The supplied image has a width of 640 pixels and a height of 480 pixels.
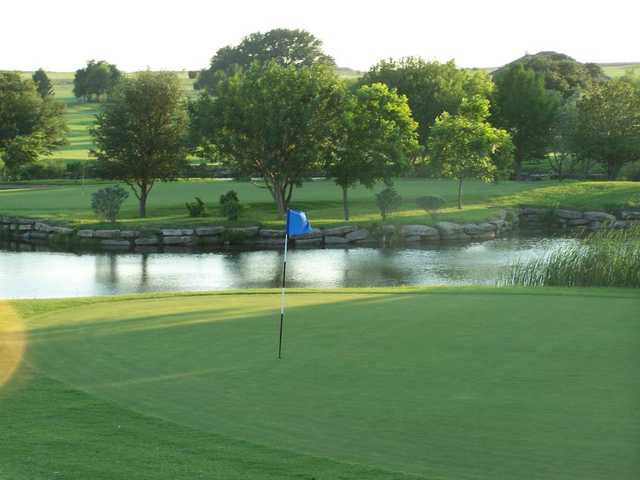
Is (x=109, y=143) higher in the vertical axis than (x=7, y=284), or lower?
higher

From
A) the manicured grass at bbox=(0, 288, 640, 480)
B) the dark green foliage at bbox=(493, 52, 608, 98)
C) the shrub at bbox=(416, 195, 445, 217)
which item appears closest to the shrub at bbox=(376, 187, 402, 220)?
the shrub at bbox=(416, 195, 445, 217)

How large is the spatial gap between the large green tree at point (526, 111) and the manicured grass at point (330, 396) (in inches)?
2626

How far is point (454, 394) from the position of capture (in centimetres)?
1077

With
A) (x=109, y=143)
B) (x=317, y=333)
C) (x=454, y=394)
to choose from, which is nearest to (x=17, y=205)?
(x=109, y=143)

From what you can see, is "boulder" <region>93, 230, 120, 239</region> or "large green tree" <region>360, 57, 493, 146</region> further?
"large green tree" <region>360, 57, 493, 146</region>

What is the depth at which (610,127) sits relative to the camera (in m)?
73.4

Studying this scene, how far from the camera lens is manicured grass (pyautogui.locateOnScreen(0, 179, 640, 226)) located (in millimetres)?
53469

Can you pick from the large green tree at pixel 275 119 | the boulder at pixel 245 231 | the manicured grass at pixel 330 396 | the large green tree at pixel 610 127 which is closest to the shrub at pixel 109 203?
the large green tree at pixel 275 119

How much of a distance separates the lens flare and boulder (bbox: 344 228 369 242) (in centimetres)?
3193

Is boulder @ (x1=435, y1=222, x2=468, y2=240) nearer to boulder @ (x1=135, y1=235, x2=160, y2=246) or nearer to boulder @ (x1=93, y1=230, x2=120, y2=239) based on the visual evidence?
boulder @ (x1=135, y1=235, x2=160, y2=246)

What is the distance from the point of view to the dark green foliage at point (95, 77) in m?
152

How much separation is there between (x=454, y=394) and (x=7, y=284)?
26913 mm

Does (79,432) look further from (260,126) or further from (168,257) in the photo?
(260,126)

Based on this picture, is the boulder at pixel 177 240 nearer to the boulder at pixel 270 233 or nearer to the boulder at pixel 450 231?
the boulder at pixel 270 233
